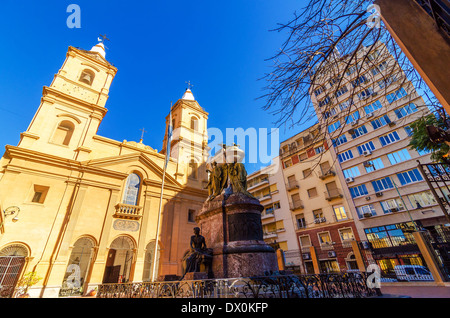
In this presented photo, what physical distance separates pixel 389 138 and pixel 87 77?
32376 millimetres

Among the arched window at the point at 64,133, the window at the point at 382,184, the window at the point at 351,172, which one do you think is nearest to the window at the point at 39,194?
the arched window at the point at 64,133

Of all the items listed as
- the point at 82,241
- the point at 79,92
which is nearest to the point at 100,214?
the point at 82,241

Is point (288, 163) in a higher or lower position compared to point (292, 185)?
higher

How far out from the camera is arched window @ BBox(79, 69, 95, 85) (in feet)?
73.1

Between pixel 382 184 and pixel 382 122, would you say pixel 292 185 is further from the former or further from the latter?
pixel 382 122

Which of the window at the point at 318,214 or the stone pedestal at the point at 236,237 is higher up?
the window at the point at 318,214

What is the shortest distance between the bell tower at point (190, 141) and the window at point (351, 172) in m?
16.0

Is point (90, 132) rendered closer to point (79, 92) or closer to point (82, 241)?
point (79, 92)

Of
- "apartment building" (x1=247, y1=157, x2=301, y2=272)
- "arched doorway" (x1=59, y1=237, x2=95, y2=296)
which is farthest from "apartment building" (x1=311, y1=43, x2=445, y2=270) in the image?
"arched doorway" (x1=59, y1=237, x2=95, y2=296)

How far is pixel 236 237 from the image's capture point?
5.93m

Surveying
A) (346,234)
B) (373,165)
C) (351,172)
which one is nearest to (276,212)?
(346,234)

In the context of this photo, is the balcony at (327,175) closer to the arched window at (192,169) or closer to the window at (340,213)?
the window at (340,213)

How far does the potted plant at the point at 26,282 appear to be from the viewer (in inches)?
465
